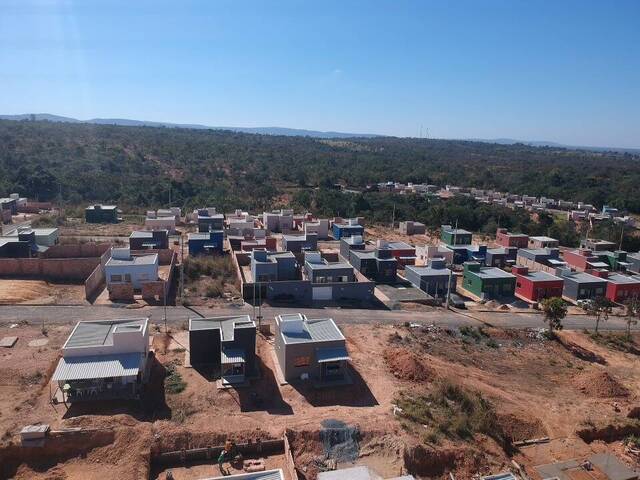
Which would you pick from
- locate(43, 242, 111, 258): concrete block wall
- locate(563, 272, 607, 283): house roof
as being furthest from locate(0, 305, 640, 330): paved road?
locate(43, 242, 111, 258): concrete block wall

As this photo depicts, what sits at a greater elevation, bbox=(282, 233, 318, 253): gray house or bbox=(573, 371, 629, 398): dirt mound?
bbox=(282, 233, 318, 253): gray house

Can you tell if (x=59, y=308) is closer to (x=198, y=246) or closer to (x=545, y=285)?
(x=198, y=246)

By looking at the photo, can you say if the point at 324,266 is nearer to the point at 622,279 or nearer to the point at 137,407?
the point at 137,407

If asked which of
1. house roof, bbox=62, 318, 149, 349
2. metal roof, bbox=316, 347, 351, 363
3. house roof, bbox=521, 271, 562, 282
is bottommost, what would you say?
house roof, bbox=521, 271, 562, 282

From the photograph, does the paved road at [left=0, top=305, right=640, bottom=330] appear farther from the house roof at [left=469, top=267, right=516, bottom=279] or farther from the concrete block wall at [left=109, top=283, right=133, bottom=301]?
the house roof at [left=469, top=267, right=516, bottom=279]

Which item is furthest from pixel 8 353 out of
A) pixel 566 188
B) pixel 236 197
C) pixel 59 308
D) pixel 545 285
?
pixel 566 188
